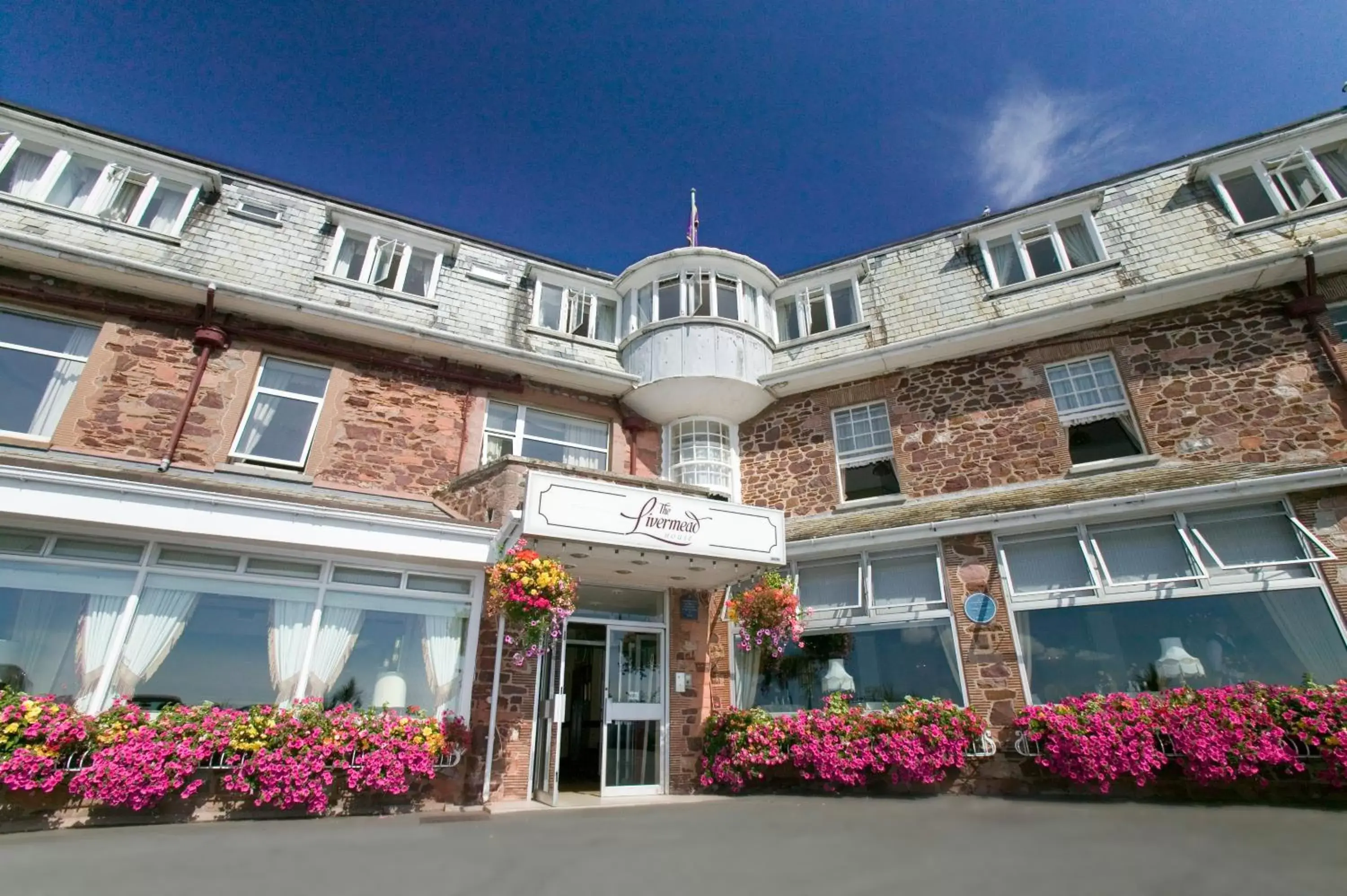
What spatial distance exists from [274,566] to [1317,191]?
52.9ft

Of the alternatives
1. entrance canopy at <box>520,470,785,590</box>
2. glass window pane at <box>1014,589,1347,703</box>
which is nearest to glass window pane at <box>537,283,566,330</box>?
entrance canopy at <box>520,470,785,590</box>

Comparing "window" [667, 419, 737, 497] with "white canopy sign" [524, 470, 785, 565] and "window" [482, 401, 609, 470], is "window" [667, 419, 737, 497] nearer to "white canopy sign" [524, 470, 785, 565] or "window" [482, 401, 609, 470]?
"window" [482, 401, 609, 470]

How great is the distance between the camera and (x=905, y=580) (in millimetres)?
9547

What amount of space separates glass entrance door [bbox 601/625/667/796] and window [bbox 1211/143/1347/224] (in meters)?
11.6

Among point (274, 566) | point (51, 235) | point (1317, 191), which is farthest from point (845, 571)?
point (51, 235)

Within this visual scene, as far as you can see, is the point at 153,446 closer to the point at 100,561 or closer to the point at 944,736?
the point at 100,561

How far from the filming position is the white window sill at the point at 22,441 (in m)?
8.35

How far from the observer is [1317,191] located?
1013 centimetres

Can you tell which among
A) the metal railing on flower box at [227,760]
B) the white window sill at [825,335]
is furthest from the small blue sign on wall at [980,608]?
the metal railing on flower box at [227,760]

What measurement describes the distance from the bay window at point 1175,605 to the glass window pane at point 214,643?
919 cm

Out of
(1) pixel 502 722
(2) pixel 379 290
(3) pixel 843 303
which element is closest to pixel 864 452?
(3) pixel 843 303

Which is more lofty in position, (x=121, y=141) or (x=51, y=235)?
(x=121, y=141)

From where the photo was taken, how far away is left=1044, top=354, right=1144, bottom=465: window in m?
9.92

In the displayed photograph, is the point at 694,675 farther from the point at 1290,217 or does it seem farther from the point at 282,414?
the point at 1290,217
